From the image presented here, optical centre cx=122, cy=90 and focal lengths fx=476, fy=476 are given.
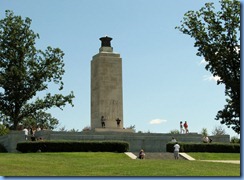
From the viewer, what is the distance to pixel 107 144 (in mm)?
36344

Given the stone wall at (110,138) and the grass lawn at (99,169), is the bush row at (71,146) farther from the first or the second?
the grass lawn at (99,169)

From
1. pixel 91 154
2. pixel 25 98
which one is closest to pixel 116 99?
pixel 25 98

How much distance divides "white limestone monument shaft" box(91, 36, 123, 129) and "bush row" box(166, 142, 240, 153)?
31.3 ft

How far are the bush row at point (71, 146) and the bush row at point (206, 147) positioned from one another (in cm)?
440

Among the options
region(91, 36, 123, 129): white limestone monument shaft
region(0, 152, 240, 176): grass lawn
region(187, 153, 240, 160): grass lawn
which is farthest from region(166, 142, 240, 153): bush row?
region(0, 152, 240, 176): grass lawn

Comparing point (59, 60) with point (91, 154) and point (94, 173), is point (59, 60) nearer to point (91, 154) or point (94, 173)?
point (91, 154)

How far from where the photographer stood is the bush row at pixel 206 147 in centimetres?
3814

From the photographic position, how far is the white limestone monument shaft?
4641 centimetres

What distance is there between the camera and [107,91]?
46.6 meters

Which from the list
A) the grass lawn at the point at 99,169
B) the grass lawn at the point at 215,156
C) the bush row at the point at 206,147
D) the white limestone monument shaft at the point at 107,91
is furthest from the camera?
the white limestone monument shaft at the point at 107,91

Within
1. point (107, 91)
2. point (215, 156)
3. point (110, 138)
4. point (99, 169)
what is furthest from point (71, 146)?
point (99, 169)

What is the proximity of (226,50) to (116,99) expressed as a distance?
1850cm

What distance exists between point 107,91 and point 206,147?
1232 centimetres

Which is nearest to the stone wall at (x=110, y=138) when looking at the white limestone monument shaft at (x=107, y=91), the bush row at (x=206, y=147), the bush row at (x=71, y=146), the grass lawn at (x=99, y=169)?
the bush row at (x=206, y=147)
